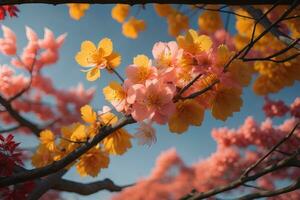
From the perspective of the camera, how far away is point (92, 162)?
1.92m

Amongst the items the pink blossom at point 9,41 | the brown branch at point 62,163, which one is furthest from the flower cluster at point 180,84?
the pink blossom at point 9,41

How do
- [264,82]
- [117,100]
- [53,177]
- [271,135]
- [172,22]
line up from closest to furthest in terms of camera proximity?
[117,100], [53,177], [264,82], [172,22], [271,135]

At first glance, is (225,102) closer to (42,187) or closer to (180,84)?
(180,84)

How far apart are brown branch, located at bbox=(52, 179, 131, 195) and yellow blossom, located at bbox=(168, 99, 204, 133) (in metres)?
1.70

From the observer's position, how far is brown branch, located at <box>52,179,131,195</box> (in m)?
2.96

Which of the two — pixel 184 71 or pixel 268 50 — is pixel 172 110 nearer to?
pixel 184 71

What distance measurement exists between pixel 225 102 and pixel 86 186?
186 centimetres

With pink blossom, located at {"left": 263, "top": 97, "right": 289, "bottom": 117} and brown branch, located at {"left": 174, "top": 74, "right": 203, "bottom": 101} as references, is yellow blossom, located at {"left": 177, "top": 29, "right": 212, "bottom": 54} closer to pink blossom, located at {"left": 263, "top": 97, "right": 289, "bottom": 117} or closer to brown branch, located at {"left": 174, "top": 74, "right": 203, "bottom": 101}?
brown branch, located at {"left": 174, "top": 74, "right": 203, "bottom": 101}

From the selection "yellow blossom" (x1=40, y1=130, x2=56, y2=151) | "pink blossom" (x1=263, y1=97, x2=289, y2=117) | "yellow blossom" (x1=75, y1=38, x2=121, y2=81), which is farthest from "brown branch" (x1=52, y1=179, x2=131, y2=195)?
"pink blossom" (x1=263, y1=97, x2=289, y2=117)

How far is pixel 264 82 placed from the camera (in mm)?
4586

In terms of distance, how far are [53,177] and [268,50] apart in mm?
4304

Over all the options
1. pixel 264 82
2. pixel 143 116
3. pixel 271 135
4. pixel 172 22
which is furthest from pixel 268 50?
pixel 143 116

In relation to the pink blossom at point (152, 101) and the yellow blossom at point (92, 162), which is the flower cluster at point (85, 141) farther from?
the pink blossom at point (152, 101)

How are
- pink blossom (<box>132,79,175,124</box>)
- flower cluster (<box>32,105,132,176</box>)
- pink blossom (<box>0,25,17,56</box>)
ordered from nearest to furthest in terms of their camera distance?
pink blossom (<box>132,79,175,124</box>)
flower cluster (<box>32,105,132,176</box>)
pink blossom (<box>0,25,17,56</box>)
